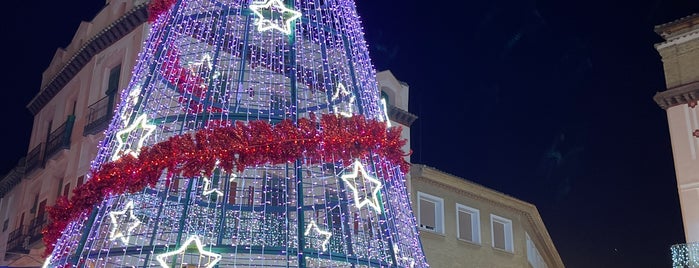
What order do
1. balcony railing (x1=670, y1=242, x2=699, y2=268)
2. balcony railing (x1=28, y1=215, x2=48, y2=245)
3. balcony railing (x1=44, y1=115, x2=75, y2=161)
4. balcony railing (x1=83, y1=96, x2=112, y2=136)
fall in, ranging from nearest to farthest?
balcony railing (x1=83, y1=96, x2=112, y2=136)
balcony railing (x1=28, y1=215, x2=48, y2=245)
balcony railing (x1=670, y1=242, x2=699, y2=268)
balcony railing (x1=44, y1=115, x2=75, y2=161)

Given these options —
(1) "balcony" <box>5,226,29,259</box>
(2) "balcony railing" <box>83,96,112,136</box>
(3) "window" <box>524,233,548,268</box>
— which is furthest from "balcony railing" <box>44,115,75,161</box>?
(3) "window" <box>524,233,548,268</box>

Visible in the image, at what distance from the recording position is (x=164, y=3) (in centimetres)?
1141

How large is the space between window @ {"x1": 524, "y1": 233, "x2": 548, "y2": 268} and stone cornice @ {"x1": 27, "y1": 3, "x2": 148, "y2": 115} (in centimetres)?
1854

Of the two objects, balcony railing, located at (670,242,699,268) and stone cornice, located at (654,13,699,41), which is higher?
stone cornice, located at (654,13,699,41)

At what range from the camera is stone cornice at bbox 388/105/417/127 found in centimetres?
2550

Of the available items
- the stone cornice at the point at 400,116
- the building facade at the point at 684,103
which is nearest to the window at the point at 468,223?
the stone cornice at the point at 400,116

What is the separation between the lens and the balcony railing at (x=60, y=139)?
22.1m

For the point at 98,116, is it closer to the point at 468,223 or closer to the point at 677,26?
the point at 468,223

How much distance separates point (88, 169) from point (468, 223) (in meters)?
14.3

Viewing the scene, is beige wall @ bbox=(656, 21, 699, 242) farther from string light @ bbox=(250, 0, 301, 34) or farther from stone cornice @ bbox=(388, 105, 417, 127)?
string light @ bbox=(250, 0, 301, 34)

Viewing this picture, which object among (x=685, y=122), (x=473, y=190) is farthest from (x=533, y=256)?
(x=685, y=122)

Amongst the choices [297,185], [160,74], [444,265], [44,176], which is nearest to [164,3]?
[160,74]

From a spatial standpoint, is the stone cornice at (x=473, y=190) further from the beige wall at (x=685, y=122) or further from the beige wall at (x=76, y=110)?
the beige wall at (x=76, y=110)

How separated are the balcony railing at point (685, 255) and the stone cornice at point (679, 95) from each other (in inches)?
214
